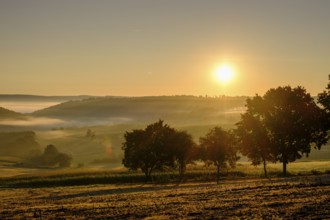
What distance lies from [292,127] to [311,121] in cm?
338

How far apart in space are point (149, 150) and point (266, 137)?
22.2 meters

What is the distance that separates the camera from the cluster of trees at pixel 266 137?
7706cm

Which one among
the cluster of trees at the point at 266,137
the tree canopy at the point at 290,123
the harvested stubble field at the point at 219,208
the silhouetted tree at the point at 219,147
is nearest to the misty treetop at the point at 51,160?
the cluster of trees at the point at 266,137

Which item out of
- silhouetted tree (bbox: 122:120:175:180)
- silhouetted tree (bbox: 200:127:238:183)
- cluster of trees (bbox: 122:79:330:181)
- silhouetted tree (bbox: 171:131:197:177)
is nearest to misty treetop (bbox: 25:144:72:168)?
silhouetted tree (bbox: 122:120:175:180)

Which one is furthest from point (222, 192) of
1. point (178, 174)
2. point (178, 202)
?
point (178, 174)

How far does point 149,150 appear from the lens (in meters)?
85.8

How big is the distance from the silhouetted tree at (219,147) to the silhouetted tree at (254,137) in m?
1.66

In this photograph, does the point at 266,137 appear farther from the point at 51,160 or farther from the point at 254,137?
the point at 51,160

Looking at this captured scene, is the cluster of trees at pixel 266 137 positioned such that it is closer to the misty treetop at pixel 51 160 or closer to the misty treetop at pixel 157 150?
the misty treetop at pixel 157 150

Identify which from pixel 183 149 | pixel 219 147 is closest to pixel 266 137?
pixel 219 147

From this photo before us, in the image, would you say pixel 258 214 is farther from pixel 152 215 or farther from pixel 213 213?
pixel 152 215

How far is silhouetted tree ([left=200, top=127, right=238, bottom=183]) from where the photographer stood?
262ft

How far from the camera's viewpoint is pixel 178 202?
39.1m

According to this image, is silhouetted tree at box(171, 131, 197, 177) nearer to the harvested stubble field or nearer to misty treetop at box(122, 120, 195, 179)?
misty treetop at box(122, 120, 195, 179)
